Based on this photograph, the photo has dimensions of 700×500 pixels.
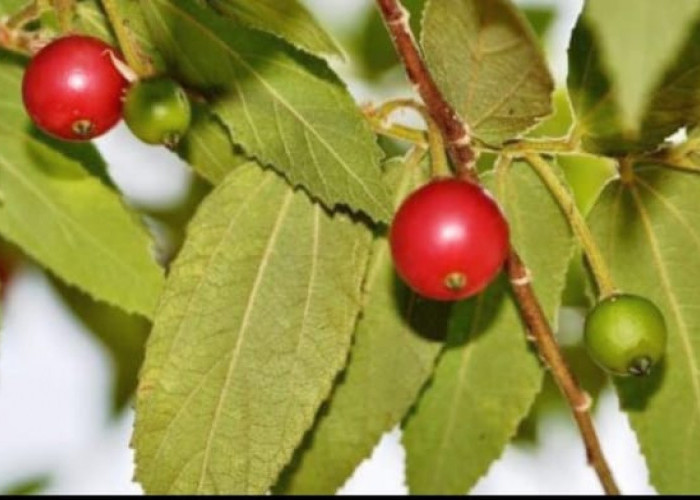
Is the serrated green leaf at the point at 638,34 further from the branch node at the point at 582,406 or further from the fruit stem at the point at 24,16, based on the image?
the fruit stem at the point at 24,16

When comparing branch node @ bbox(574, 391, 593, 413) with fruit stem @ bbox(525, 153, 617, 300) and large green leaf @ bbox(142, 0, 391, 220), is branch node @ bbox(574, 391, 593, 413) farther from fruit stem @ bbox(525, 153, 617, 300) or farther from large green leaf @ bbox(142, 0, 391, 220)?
large green leaf @ bbox(142, 0, 391, 220)

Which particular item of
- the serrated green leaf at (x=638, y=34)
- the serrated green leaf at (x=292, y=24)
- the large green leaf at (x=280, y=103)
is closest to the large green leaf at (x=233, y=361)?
the large green leaf at (x=280, y=103)

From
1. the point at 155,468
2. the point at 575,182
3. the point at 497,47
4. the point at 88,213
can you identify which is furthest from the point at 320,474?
the point at 575,182

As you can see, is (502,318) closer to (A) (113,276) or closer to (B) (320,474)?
(B) (320,474)

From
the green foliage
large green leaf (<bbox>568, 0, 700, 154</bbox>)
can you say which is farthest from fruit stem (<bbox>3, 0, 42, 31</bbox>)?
the green foliage

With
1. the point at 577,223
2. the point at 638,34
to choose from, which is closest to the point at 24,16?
the point at 577,223

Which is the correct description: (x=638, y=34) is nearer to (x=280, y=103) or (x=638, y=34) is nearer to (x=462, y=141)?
(x=462, y=141)
